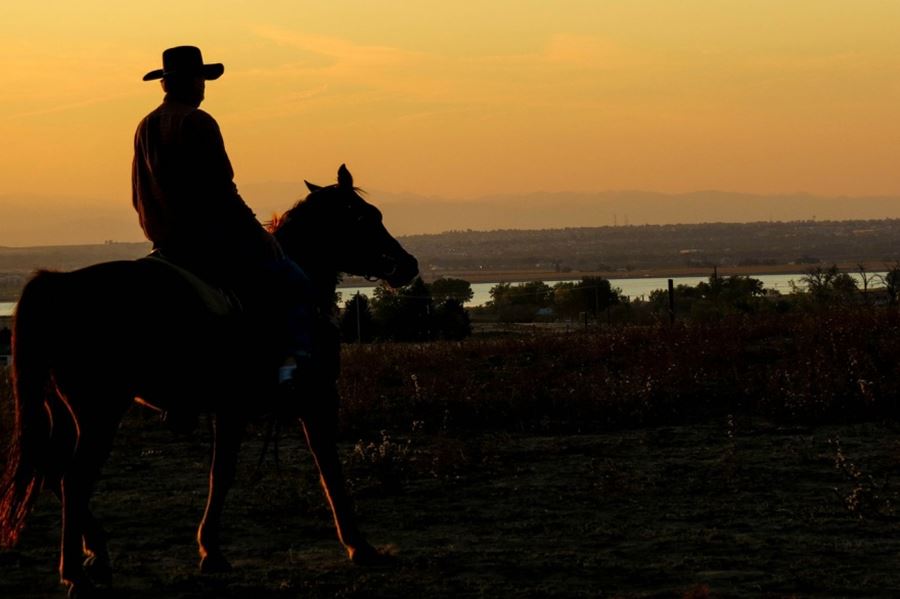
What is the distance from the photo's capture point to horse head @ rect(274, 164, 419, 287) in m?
9.51

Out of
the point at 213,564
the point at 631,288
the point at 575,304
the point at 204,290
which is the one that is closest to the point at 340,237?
the point at 204,290

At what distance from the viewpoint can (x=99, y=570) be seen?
8406 millimetres

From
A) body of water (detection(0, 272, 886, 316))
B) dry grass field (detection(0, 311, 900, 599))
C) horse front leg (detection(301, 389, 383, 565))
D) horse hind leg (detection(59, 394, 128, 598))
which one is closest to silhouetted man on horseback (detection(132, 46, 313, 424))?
horse front leg (detection(301, 389, 383, 565))

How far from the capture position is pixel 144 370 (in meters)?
8.27

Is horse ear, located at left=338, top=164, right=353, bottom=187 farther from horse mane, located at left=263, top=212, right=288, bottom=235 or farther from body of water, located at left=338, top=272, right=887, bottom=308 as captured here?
body of water, located at left=338, top=272, right=887, bottom=308

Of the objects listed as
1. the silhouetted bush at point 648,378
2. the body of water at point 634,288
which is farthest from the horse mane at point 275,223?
the body of water at point 634,288

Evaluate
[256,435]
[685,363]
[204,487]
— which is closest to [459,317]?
[685,363]

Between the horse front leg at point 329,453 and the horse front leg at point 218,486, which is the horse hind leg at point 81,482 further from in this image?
the horse front leg at point 329,453

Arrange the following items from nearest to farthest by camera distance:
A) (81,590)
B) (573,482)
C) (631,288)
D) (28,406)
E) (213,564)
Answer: (81,590) < (28,406) < (213,564) < (573,482) < (631,288)

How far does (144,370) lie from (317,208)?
1.86 m

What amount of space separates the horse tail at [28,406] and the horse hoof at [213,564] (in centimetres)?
108

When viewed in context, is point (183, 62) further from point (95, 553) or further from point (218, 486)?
point (95, 553)

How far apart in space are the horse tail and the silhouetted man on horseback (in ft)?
2.97

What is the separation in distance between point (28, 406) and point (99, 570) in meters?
1.02
